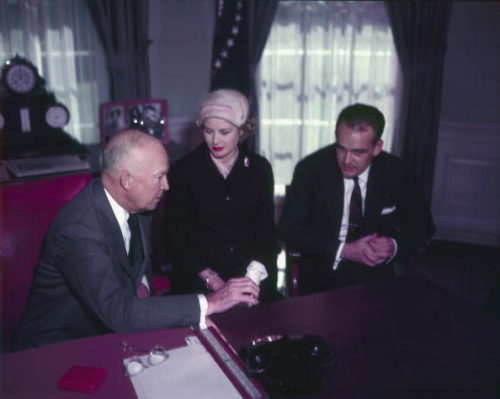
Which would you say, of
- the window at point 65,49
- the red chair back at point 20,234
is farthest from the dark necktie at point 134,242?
the window at point 65,49

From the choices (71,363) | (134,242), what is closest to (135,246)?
(134,242)

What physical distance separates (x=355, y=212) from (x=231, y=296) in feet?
4.03

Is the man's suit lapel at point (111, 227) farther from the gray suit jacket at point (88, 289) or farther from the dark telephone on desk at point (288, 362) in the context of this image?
the dark telephone on desk at point (288, 362)

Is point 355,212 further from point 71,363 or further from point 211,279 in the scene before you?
point 71,363

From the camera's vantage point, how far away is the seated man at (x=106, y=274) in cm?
178

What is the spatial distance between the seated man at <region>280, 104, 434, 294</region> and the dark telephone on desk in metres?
1.23

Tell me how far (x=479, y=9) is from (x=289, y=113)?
6.36 feet

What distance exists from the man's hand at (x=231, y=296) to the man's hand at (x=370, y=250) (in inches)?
38.1

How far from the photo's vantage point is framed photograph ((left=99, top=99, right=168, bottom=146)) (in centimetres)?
396

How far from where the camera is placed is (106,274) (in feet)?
5.84

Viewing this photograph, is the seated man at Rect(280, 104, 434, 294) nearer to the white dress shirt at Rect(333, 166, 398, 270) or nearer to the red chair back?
the white dress shirt at Rect(333, 166, 398, 270)

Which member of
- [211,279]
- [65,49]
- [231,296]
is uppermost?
[65,49]

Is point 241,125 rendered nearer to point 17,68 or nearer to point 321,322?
point 321,322

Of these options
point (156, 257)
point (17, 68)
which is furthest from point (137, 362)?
point (17, 68)
